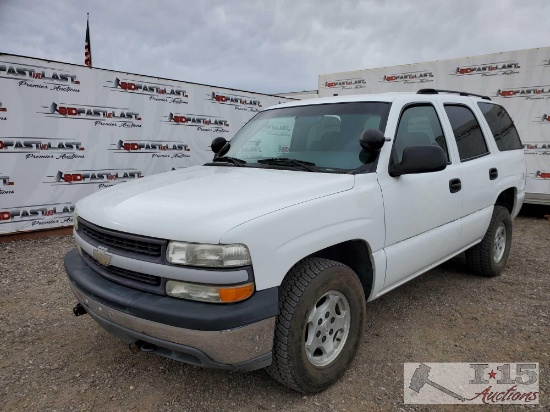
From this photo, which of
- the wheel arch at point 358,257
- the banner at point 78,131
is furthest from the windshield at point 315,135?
the banner at point 78,131

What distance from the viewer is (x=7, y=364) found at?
9.09ft

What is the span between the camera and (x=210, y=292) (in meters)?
1.88

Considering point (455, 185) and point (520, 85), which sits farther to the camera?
point (520, 85)

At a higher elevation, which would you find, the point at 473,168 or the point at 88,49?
the point at 88,49

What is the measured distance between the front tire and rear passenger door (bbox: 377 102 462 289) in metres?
0.46

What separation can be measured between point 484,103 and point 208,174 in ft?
10.6

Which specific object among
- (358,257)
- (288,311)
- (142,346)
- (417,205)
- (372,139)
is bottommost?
(142,346)

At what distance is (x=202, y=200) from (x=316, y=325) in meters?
0.97

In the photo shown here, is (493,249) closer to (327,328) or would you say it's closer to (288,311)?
(327,328)

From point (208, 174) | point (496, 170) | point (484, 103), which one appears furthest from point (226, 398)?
point (484, 103)

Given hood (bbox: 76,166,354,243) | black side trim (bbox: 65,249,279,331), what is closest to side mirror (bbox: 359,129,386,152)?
hood (bbox: 76,166,354,243)

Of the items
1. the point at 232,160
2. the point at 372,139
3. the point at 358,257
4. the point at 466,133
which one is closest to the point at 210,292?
the point at 358,257

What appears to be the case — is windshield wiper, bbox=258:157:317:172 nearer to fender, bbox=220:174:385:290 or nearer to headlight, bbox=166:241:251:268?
fender, bbox=220:174:385:290

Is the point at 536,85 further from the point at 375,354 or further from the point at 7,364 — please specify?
the point at 7,364
